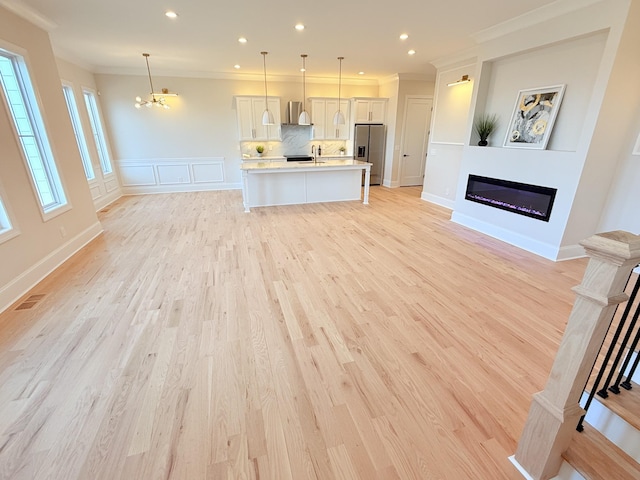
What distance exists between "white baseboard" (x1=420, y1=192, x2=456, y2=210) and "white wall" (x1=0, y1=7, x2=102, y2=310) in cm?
649

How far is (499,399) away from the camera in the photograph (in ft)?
5.73

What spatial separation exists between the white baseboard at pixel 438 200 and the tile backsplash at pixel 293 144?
2776 mm

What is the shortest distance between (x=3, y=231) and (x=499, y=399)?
437 centimetres

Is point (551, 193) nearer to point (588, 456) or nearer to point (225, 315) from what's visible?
point (588, 456)

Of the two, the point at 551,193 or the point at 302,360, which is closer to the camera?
the point at 302,360

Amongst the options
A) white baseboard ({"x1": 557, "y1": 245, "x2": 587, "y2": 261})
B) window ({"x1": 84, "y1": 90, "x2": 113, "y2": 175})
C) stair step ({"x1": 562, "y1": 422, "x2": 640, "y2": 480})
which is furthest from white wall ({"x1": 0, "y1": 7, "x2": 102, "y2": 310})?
white baseboard ({"x1": 557, "y1": 245, "x2": 587, "y2": 261})

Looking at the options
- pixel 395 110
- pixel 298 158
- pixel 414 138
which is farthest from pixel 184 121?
pixel 414 138

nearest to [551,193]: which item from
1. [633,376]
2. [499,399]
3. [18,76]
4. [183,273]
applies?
[633,376]

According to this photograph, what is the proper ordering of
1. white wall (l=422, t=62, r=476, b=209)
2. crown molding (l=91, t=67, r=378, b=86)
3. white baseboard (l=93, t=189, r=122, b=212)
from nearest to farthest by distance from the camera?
1. white wall (l=422, t=62, r=476, b=209)
2. white baseboard (l=93, t=189, r=122, b=212)
3. crown molding (l=91, t=67, r=378, b=86)

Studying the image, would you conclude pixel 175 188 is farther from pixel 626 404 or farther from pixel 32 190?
pixel 626 404

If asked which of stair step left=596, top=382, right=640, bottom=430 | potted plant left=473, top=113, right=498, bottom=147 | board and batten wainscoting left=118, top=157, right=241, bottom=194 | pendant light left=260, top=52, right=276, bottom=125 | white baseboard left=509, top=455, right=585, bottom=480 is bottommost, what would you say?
white baseboard left=509, top=455, right=585, bottom=480

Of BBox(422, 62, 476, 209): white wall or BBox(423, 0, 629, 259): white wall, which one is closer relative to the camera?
BBox(423, 0, 629, 259): white wall

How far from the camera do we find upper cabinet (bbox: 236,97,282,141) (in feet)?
23.7

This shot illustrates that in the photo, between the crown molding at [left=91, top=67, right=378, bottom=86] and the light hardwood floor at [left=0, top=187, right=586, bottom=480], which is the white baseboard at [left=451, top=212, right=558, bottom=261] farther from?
the crown molding at [left=91, top=67, right=378, bottom=86]
